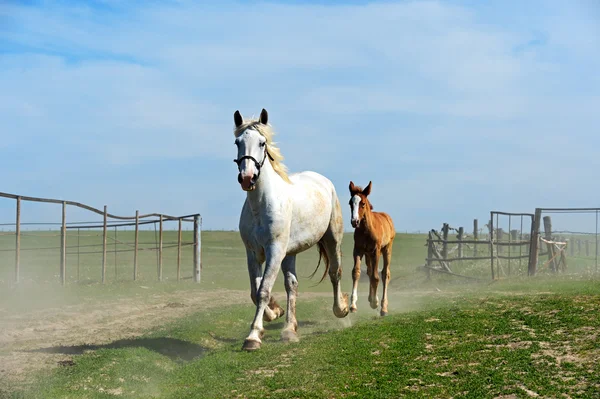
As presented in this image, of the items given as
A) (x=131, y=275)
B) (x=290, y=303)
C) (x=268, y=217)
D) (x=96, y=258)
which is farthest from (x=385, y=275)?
(x=96, y=258)

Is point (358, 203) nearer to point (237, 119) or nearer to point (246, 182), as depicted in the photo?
point (237, 119)

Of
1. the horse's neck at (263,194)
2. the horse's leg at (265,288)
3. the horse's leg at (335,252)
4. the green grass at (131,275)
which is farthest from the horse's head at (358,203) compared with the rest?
the green grass at (131,275)

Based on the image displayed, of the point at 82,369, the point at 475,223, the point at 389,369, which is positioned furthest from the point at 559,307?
the point at 475,223

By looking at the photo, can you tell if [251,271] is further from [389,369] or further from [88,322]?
[88,322]

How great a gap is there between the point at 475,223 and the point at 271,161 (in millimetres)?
27920

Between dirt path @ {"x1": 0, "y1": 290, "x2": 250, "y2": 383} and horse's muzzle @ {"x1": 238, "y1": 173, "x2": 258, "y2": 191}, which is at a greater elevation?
horse's muzzle @ {"x1": 238, "y1": 173, "x2": 258, "y2": 191}

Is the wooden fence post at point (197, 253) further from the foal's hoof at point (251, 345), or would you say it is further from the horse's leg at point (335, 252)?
the foal's hoof at point (251, 345)

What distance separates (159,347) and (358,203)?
509 cm

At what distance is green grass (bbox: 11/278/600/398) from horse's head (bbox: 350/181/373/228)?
237 cm

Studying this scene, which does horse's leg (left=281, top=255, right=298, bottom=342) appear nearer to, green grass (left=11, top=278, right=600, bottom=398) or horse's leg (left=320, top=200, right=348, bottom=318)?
green grass (left=11, top=278, right=600, bottom=398)

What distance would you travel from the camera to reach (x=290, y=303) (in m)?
10.7

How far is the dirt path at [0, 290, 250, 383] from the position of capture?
9789 mm

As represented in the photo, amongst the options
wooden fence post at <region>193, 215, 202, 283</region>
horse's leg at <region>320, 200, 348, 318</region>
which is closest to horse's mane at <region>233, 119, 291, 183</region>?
horse's leg at <region>320, 200, 348, 318</region>

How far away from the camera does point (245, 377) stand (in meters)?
8.32
